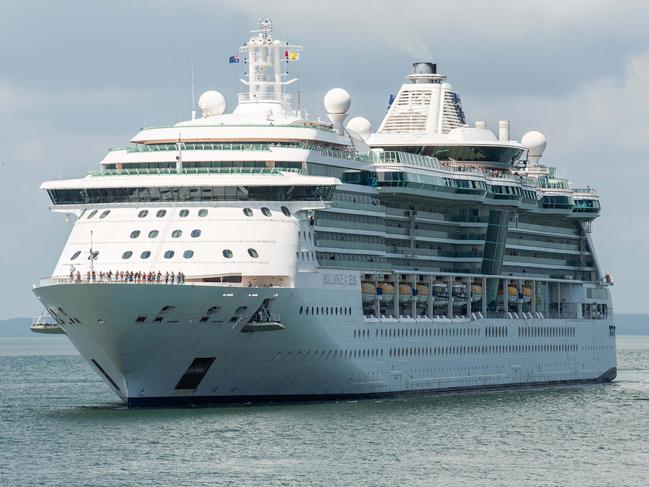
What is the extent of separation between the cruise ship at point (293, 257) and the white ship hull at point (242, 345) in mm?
75

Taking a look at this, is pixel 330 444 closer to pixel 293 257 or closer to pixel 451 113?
pixel 293 257

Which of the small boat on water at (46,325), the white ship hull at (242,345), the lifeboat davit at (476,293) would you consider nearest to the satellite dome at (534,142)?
the lifeboat davit at (476,293)

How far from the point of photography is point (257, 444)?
55031 millimetres

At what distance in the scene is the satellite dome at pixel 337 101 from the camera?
242 feet

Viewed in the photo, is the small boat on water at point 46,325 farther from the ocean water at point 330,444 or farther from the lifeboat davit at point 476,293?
the lifeboat davit at point 476,293

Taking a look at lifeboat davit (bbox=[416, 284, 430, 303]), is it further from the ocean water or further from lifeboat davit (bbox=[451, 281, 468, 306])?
the ocean water

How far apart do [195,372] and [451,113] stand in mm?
27894

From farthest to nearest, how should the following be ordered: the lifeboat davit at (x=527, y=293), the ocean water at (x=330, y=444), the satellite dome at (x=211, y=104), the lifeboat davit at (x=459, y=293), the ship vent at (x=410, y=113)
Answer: the lifeboat davit at (x=527, y=293) → the ship vent at (x=410, y=113) → the lifeboat davit at (x=459, y=293) → the satellite dome at (x=211, y=104) → the ocean water at (x=330, y=444)

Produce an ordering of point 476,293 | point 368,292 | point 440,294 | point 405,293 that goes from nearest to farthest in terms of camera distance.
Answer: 1. point 368,292
2. point 405,293
3. point 440,294
4. point 476,293

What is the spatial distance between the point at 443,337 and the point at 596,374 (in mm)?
19038

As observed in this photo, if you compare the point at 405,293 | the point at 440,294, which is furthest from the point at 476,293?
the point at 405,293

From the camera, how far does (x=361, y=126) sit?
84938mm

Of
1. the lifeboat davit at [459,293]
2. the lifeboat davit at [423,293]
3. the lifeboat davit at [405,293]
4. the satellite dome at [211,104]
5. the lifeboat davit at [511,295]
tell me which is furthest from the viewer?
the lifeboat davit at [511,295]

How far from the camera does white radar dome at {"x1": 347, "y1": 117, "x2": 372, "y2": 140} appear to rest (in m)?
84.8
